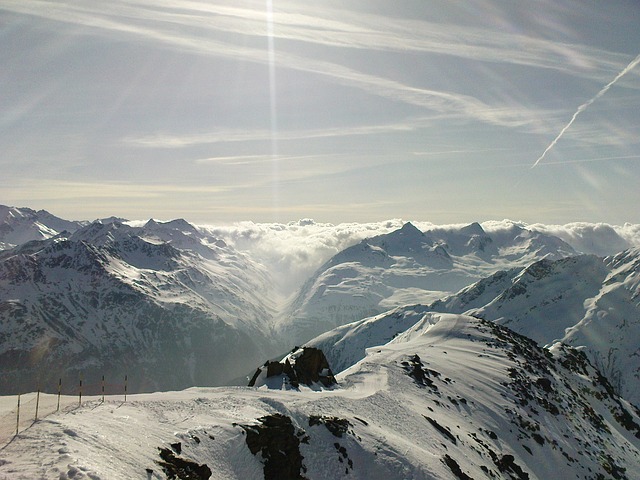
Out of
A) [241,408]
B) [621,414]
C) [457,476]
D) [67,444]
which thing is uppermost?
[67,444]

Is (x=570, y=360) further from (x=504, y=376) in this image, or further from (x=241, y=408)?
(x=241, y=408)

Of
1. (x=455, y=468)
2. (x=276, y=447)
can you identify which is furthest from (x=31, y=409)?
(x=455, y=468)

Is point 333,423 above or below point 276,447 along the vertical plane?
below

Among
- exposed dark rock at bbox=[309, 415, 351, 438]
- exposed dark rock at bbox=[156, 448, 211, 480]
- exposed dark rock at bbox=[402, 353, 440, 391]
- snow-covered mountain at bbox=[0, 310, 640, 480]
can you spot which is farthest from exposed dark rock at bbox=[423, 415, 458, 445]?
exposed dark rock at bbox=[156, 448, 211, 480]

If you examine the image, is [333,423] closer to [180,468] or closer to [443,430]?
[180,468]

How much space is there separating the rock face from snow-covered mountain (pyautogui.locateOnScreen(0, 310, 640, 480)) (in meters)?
2.06

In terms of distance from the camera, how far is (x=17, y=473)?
840 inches

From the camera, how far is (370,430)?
146ft

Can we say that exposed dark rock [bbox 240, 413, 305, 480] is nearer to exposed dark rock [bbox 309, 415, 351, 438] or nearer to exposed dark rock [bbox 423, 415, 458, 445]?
exposed dark rock [bbox 309, 415, 351, 438]

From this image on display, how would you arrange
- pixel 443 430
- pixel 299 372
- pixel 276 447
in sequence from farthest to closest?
pixel 299 372
pixel 443 430
pixel 276 447

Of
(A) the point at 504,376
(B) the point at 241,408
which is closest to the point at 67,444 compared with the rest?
(B) the point at 241,408

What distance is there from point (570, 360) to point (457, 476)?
307 ft

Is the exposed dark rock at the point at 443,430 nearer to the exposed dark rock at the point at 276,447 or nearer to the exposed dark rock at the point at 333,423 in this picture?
the exposed dark rock at the point at 333,423

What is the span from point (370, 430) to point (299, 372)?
21.1 metres
